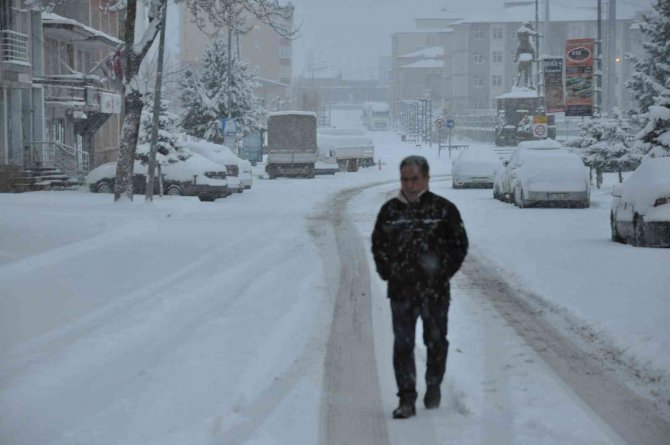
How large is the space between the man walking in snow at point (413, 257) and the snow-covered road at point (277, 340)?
1.44 ft

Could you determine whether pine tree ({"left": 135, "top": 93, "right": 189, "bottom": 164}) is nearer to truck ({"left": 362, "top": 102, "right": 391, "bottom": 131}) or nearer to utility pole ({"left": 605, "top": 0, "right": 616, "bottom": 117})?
utility pole ({"left": 605, "top": 0, "right": 616, "bottom": 117})

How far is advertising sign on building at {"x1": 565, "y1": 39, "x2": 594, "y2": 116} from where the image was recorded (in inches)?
1692

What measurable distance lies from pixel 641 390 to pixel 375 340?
2744 mm

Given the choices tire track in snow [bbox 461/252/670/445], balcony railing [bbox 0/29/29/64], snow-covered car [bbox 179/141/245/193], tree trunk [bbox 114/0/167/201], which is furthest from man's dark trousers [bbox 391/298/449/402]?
balcony railing [bbox 0/29/29/64]

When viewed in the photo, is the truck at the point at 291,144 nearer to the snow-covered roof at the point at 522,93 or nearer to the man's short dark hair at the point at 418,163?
the snow-covered roof at the point at 522,93

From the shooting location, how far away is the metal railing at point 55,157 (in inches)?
1610

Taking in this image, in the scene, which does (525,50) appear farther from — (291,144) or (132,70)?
(132,70)

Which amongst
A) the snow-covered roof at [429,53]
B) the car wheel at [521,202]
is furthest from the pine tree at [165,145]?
the snow-covered roof at [429,53]

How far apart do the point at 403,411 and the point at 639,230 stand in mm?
12362

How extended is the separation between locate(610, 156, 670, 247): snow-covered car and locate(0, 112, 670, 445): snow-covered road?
56cm

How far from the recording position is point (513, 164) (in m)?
31.7

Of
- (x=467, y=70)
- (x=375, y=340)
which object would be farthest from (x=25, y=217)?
(x=467, y=70)

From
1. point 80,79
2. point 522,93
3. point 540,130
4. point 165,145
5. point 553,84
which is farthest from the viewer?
point 522,93

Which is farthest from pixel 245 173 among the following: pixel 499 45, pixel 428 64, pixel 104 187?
pixel 428 64
